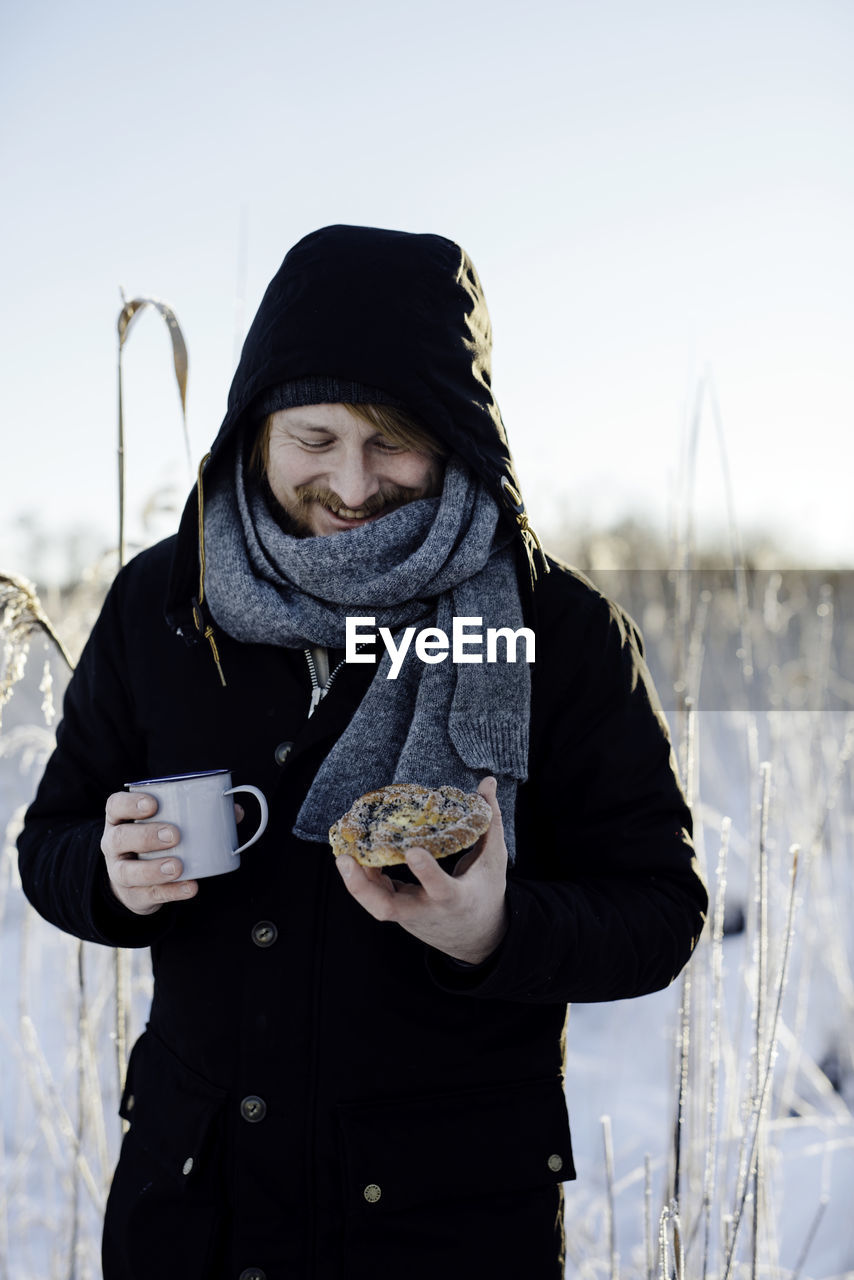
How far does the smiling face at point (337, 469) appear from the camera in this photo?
1.35m

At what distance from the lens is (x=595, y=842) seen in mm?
1305

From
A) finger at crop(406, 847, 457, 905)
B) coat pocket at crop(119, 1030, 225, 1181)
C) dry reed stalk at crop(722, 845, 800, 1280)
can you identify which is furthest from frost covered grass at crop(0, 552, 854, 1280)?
finger at crop(406, 847, 457, 905)

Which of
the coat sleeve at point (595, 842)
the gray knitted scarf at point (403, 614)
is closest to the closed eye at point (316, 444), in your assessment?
the gray knitted scarf at point (403, 614)

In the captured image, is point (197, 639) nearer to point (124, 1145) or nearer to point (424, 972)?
point (424, 972)

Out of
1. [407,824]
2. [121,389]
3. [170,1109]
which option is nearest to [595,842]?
[407,824]

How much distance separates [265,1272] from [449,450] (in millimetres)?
1110

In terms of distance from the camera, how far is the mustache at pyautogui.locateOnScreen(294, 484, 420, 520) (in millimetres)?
1382

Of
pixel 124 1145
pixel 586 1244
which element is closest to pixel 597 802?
pixel 124 1145

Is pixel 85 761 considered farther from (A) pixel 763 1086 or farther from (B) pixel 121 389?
(A) pixel 763 1086

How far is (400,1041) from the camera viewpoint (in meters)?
1.23

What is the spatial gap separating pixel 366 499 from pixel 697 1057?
1462 millimetres

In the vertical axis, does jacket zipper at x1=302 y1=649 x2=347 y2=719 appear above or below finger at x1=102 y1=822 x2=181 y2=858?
above

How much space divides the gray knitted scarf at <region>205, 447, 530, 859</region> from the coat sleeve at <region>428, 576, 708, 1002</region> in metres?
0.07

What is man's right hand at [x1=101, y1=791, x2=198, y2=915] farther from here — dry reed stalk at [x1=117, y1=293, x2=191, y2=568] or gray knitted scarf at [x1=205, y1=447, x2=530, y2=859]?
dry reed stalk at [x1=117, y1=293, x2=191, y2=568]
